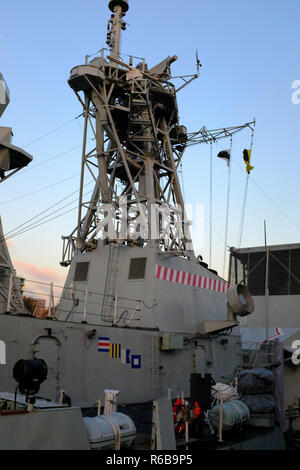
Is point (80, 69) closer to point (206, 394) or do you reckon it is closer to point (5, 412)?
point (206, 394)

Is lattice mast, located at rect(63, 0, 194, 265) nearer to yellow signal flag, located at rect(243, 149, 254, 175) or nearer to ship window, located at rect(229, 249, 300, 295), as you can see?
yellow signal flag, located at rect(243, 149, 254, 175)

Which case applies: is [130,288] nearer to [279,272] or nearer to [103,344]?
[103,344]

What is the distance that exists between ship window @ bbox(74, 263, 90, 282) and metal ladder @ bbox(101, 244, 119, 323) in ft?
3.26

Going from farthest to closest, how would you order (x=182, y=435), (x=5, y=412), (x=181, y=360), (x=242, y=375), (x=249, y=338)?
1. (x=249, y=338)
2. (x=181, y=360)
3. (x=242, y=375)
4. (x=182, y=435)
5. (x=5, y=412)

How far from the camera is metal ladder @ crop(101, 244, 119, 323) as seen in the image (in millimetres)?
14914

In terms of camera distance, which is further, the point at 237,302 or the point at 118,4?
the point at 118,4

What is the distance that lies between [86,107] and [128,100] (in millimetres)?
1841

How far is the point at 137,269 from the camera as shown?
15.1 m

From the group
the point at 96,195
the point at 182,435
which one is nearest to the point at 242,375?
the point at 182,435

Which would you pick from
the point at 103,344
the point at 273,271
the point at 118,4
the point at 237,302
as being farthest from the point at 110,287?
the point at 273,271

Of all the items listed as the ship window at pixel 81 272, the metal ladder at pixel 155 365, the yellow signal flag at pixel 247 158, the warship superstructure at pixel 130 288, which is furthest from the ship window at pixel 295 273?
the metal ladder at pixel 155 365

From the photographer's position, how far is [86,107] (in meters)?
18.1

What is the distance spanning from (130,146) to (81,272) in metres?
6.19

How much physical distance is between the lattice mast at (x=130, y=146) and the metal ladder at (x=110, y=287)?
0.58 metres
